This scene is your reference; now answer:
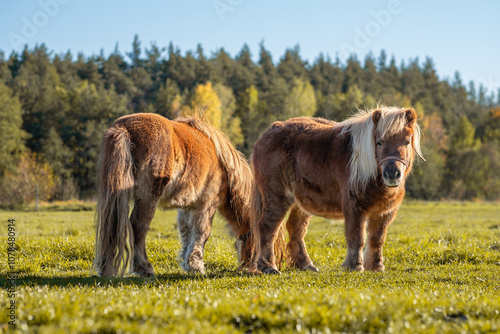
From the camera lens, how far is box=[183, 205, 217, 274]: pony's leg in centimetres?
867

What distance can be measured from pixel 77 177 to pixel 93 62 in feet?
115

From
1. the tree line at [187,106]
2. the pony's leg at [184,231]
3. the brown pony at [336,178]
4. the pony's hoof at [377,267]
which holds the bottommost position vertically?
the pony's hoof at [377,267]

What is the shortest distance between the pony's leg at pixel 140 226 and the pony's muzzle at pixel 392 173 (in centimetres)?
363

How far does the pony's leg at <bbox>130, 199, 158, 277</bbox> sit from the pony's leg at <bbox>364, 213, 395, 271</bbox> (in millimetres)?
3666

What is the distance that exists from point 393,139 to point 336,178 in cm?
120

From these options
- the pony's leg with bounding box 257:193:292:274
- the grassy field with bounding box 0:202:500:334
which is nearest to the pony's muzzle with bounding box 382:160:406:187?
the grassy field with bounding box 0:202:500:334

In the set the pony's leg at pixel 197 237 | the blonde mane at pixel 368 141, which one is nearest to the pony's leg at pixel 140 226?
the pony's leg at pixel 197 237

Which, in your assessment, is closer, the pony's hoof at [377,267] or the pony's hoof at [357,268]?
the pony's hoof at [357,268]

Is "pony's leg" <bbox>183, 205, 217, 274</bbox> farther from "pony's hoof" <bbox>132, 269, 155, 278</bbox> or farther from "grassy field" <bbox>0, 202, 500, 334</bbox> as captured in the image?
"pony's hoof" <bbox>132, 269, 155, 278</bbox>

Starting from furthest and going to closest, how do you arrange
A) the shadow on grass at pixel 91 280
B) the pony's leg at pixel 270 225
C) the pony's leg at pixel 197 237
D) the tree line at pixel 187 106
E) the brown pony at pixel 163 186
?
the tree line at pixel 187 106
the pony's leg at pixel 197 237
the pony's leg at pixel 270 225
the brown pony at pixel 163 186
the shadow on grass at pixel 91 280

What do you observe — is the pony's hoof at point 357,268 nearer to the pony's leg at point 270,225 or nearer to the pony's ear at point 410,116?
the pony's leg at point 270,225

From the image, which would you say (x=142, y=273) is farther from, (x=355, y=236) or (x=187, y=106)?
(x=187, y=106)

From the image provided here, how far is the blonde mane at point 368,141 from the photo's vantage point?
708 centimetres

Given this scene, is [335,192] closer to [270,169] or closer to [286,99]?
[270,169]
